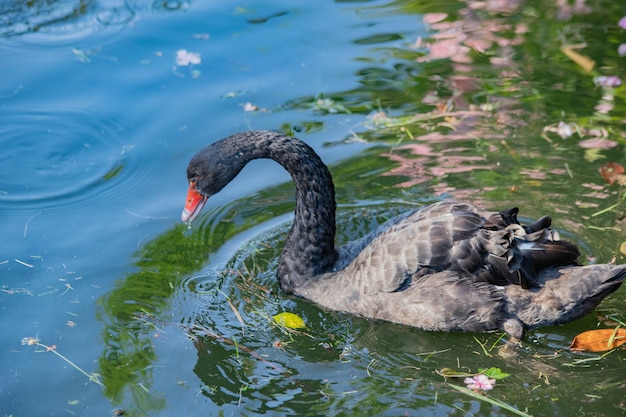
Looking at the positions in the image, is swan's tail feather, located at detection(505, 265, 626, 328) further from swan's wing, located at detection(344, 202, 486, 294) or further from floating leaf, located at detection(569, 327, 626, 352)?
swan's wing, located at detection(344, 202, 486, 294)

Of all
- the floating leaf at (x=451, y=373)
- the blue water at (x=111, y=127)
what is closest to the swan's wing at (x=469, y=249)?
the floating leaf at (x=451, y=373)

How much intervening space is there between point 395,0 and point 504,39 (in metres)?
1.69

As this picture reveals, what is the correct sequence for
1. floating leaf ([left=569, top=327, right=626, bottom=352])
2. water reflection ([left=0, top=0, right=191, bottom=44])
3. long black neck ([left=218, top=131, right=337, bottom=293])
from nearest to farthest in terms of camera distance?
1. floating leaf ([left=569, top=327, right=626, bottom=352])
2. long black neck ([left=218, top=131, right=337, bottom=293])
3. water reflection ([left=0, top=0, right=191, bottom=44])

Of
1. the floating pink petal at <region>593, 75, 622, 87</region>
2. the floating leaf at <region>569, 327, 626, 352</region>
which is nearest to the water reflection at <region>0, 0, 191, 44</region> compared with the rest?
the floating pink petal at <region>593, 75, 622, 87</region>

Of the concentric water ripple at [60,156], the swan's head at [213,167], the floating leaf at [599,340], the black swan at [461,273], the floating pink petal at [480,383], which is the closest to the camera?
the floating pink petal at [480,383]

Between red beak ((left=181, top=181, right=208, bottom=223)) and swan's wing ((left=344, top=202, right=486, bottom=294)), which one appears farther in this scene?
red beak ((left=181, top=181, right=208, bottom=223))

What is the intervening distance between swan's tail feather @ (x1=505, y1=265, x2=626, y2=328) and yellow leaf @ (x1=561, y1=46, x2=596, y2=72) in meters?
4.08

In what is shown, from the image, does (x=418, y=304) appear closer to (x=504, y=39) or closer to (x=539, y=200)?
(x=539, y=200)

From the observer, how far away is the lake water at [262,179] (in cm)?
588

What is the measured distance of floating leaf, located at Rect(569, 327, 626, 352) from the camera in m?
5.96

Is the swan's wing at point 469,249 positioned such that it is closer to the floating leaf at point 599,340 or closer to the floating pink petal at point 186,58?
the floating leaf at point 599,340

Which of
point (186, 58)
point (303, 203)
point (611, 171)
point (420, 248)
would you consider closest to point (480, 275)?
point (420, 248)

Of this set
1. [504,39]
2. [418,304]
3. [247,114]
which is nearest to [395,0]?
[504,39]

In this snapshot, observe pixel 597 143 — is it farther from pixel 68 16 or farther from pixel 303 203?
pixel 68 16
